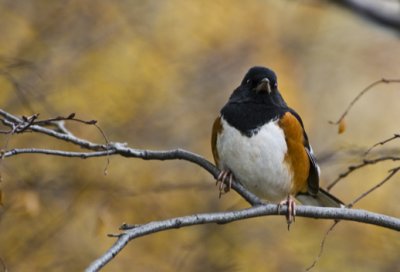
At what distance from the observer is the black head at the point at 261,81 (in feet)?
13.7

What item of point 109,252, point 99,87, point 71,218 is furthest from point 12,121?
point 99,87

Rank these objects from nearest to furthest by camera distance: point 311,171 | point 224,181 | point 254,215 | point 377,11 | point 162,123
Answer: point 254,215, point 224,181, point 311,171, point 377,11, point 162,123

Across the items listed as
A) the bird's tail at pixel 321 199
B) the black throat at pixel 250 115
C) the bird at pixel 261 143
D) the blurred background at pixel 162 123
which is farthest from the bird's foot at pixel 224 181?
the bird's tail at pixel 321 199

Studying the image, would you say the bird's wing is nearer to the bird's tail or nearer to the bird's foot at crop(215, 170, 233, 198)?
the bird's tail

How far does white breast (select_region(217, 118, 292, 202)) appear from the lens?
3949 millimetres

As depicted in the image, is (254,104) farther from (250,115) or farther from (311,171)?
(311,171)

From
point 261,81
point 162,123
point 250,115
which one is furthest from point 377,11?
point 162,123

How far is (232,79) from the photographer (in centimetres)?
681

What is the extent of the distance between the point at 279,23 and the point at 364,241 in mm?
2533

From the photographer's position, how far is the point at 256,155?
3.95 metres

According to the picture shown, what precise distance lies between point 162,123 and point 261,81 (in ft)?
6.56

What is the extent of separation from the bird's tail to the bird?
0.74 ft

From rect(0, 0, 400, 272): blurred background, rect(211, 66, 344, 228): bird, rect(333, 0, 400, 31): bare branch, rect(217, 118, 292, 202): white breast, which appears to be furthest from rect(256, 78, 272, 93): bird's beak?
rect(333, 0, 400, 31): bare branch

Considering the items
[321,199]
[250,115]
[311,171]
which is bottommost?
[321,199]
